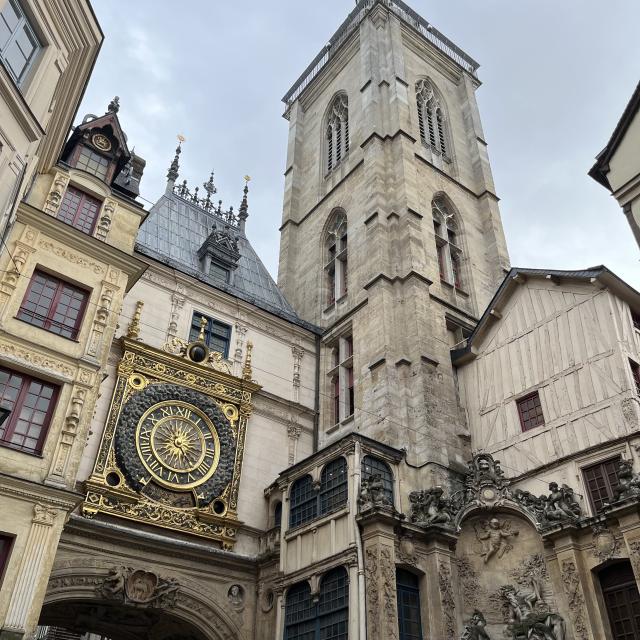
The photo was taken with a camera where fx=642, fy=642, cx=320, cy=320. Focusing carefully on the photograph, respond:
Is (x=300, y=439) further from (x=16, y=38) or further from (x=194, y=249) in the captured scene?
(x=16, y=38)

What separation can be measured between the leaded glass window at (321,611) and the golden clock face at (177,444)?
4828 mm

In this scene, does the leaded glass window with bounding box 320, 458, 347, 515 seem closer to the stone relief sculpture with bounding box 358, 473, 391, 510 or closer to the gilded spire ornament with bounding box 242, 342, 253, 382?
the stone relief sculpture with bounding box 358, 473, 391, 510

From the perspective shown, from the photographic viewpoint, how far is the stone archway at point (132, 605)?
1744 cm

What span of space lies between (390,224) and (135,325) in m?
12.3

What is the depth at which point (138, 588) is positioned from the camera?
18.3 metres

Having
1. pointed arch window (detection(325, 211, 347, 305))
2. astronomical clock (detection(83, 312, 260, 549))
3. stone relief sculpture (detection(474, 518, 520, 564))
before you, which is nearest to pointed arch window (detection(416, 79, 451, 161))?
pointed arch window (detection(325, 211, 347, 305))

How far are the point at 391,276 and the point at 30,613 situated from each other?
1801cm

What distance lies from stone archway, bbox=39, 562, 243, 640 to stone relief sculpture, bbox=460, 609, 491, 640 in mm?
6821

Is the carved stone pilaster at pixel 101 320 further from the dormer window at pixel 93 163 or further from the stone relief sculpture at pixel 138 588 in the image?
the stone relief sculpture at pixel 138 588

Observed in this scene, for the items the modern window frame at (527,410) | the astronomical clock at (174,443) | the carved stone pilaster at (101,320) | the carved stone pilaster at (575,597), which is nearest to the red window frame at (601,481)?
the carved stone pilaster at (575,597)

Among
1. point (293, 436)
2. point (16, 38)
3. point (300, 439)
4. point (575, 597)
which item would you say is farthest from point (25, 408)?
point (575, 597)

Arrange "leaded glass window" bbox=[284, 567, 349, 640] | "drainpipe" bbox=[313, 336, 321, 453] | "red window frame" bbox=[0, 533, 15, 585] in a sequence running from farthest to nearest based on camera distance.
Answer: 1. "drainpipe" bbox=[313, 336, 321, 453]
2. "leaded glass window" bbox=[284, 567, 349, 640]
3. "red window frame" bbox=[0, 533, 15, 585]

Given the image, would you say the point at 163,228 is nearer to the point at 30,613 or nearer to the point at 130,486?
the point at 130,486

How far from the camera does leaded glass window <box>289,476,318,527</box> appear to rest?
19.7 metres
